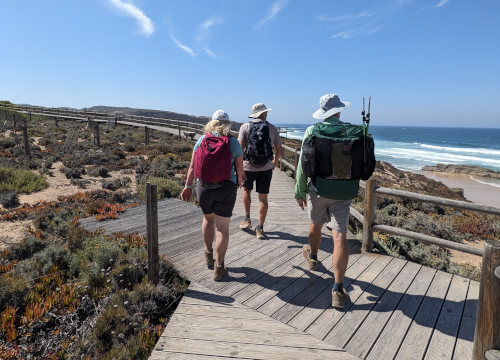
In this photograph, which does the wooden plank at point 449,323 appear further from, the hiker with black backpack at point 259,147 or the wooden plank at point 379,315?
the hiker with black backpack at point 259,147

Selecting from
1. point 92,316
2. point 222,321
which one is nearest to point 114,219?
point 92,316

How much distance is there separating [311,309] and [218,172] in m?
1.62

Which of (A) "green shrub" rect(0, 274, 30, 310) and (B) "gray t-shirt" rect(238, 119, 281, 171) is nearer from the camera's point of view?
(A) "green shrub" rect(0, 274, 30, 310)

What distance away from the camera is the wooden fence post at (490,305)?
179 cm

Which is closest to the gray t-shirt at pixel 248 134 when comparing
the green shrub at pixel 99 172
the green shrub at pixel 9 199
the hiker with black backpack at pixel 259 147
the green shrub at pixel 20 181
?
the hiker with black backpack at pixel 259 147

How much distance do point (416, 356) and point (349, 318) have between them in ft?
2.00

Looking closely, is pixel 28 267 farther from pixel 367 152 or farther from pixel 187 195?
pixel 367 152

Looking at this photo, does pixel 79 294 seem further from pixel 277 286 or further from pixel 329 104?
pixel 329 104

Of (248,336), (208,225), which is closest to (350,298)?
(248,336)

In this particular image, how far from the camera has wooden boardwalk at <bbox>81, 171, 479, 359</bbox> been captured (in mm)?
2564

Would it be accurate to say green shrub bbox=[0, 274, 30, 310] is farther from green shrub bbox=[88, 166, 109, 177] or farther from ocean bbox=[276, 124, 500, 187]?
ocean bbox=[276, 124, 500, 187]

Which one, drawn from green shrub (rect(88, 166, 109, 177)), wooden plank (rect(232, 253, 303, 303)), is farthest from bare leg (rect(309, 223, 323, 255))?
green shrub (rect(88, 166, 109, 177))

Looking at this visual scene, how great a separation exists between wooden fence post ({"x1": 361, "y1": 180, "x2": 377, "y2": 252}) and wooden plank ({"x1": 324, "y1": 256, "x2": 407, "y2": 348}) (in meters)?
0.40

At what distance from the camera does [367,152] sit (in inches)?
110
